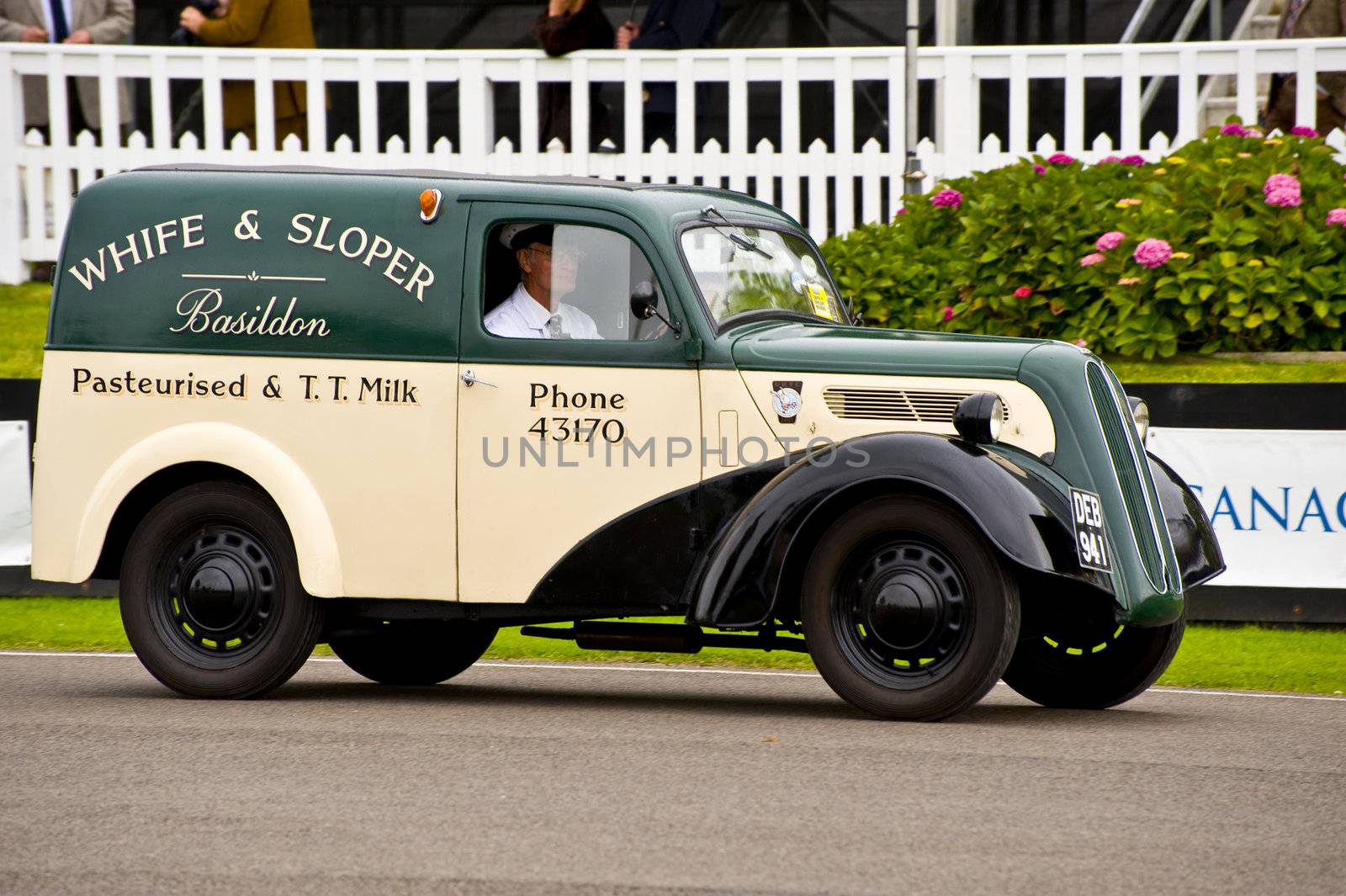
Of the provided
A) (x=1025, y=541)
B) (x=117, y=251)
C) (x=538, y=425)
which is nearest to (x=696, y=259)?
(x=538, y=425)

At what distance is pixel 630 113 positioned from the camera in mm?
14766

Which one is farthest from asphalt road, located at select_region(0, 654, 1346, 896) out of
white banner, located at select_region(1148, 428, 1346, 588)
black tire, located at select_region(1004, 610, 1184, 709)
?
white banner, located at select_region(1148, 428, 1346, 588)

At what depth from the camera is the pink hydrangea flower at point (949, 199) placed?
13.3m

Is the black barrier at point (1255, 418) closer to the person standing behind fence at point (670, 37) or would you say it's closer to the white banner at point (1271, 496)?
the white banner at point (1271, 496)

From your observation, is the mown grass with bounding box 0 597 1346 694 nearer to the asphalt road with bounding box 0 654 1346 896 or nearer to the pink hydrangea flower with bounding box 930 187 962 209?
the asphalt road with bounding box 0 654 1346 896

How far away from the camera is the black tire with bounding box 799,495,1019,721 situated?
23.2ft

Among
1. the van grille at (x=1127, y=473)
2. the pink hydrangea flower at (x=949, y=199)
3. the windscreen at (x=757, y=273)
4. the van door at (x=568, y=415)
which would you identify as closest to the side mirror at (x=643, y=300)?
the van door at (x=568, y=415)

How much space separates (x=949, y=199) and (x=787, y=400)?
20.3ft

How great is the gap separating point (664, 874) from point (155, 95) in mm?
11572

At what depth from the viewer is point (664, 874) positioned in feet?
16.3

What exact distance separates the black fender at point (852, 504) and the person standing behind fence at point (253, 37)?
906 cm

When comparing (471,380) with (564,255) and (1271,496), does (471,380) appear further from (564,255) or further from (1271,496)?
(1271,496)

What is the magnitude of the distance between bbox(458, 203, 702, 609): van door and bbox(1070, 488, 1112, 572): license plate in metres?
1.49

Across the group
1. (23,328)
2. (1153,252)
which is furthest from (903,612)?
(23,328)
